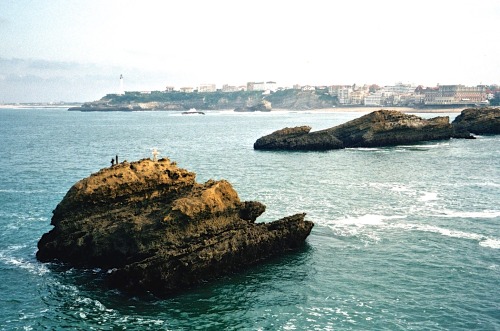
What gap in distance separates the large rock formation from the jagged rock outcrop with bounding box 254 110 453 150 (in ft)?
202

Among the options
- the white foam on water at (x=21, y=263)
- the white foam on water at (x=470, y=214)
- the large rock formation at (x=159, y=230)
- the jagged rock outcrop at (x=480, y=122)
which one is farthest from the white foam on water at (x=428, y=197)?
the jagged rock outcrop at (x=480, y=122)

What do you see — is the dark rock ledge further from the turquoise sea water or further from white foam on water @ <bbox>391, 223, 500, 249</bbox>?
white foam on water @ <bbox>391, 223, 500, 249</bbox>

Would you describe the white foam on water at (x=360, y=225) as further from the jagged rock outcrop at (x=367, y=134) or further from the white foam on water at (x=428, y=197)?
the jagged rock outcrop at (x=367, y=134)

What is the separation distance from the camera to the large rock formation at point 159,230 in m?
28.2

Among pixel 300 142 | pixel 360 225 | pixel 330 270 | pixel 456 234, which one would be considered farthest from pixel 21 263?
pixel 300 142

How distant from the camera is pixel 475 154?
82250 mm

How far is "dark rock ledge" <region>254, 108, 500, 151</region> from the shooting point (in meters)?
96.2

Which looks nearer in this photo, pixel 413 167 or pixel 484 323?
pixel 484 323

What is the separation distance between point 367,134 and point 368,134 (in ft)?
0.69

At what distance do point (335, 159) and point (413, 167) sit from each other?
1453 centimetres

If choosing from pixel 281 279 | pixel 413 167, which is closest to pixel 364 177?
pixel 413 167

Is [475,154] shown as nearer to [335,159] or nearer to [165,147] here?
[335,159]

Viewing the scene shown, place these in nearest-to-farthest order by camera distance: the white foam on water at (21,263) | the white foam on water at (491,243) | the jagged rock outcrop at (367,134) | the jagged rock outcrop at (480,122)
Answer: the white foam on water at (21,263), the white foam on water at (491,243), the jagged rock outcrop at (367,134), the jagged rock outcrop at (480,122)

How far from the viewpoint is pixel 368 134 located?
330 ft
